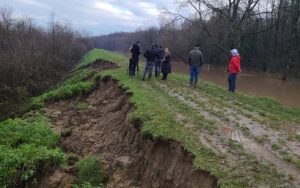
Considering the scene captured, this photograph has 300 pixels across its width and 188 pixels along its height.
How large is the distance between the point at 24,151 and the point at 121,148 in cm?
261

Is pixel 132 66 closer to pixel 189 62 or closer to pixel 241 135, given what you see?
pixel 189 62

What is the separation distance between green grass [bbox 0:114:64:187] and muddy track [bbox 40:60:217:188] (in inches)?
19.3

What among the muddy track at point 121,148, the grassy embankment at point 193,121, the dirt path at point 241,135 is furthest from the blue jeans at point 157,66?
the dirt path at point 241,135

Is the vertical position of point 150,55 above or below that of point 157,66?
above

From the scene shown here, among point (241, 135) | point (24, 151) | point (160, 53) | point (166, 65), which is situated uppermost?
point (160, 53)

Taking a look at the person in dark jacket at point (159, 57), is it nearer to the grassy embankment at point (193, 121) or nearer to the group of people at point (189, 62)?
the group of people at point (189, 62)

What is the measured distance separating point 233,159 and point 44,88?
20602 millimetres

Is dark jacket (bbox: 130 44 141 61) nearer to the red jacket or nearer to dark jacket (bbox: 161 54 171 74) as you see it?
dark jacket (bbox: 161 54 171 74)

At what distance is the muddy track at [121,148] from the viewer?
8633mm

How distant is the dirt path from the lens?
8141 millimetres

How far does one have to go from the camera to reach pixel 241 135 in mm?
10148

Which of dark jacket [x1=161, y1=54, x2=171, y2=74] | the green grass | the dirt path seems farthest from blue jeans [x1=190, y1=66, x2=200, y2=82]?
the green grass

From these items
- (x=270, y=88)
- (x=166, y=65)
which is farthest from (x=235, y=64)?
(x=270, y=88)

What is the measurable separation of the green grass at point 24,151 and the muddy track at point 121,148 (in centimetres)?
49
